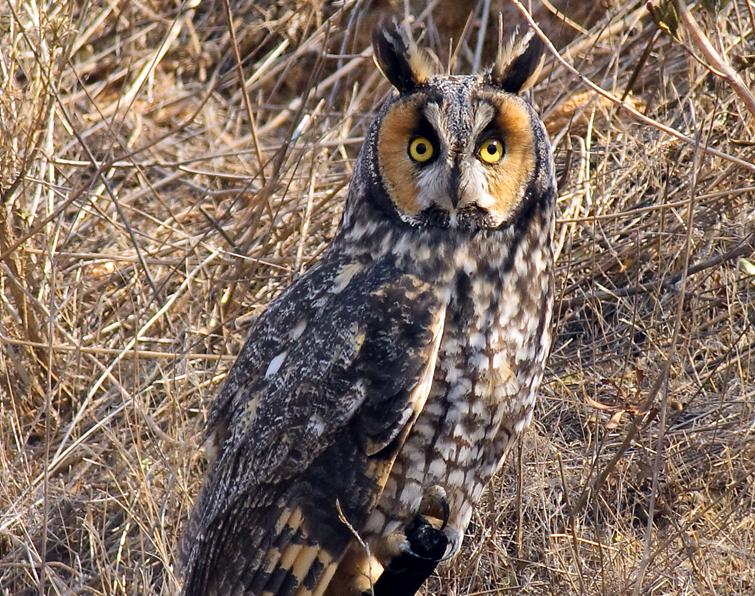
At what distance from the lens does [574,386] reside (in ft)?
11.2

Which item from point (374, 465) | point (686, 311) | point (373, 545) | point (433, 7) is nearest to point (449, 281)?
point (374, 465)

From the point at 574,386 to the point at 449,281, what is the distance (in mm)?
1234

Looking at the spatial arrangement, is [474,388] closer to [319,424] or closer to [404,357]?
[404,357]

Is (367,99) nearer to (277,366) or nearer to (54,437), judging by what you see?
(54,437)

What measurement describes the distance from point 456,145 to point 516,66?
28 centimetres

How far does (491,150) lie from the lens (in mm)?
2250

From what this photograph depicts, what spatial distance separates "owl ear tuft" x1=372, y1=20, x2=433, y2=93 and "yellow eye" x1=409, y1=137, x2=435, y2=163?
123 mm

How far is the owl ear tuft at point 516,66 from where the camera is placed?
2320 millimetres

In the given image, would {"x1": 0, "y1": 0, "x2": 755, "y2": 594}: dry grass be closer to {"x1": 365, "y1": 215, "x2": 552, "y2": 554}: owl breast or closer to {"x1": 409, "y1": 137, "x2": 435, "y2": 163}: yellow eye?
{"x1": 365, "y1": 215, "x2": 552, "y2": 554}: owl breast

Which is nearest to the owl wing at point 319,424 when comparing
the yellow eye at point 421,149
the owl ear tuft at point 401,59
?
the yellow eye at point 421,149

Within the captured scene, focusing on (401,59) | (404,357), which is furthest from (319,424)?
(401,59)

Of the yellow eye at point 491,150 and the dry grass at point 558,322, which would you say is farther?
the dry grass at point 558,322

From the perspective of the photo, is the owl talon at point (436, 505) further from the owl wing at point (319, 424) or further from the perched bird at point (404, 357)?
the owl wing at point (319, 424)

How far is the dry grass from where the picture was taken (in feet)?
9.47
